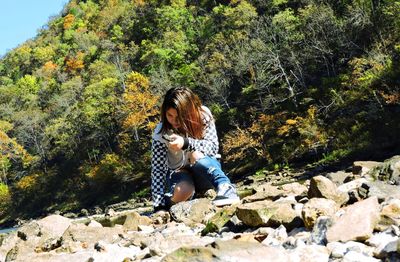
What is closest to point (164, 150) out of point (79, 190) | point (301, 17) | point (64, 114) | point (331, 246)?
point (331, 246)

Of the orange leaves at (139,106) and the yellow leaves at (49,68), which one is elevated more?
the yellow leaves at (49,68)

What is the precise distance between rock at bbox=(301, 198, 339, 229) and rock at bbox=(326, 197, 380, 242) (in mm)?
378

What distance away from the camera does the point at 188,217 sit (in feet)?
19.5

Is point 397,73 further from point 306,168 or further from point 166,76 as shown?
point 166,76

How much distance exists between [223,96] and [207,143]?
43994 millimetres

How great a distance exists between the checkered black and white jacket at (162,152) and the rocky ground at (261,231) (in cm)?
30

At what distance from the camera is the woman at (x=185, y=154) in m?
5.80

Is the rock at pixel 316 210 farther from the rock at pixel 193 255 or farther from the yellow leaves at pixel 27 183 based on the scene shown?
the yellow leaves at pixel 27 183

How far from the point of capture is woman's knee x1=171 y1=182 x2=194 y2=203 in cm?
612

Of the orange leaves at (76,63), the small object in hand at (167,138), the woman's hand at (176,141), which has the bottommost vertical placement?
the woman's hand at (176,141)

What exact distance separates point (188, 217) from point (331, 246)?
274 centimetres

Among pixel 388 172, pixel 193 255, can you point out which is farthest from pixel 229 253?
pixel 388 172

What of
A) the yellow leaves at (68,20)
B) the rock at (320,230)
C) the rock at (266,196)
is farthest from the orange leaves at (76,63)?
the rock at (320,230)

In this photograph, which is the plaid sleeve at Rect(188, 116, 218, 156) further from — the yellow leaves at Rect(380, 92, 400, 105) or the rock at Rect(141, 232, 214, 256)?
the yellow leaves at Rect(380, 92, 400, 105)
